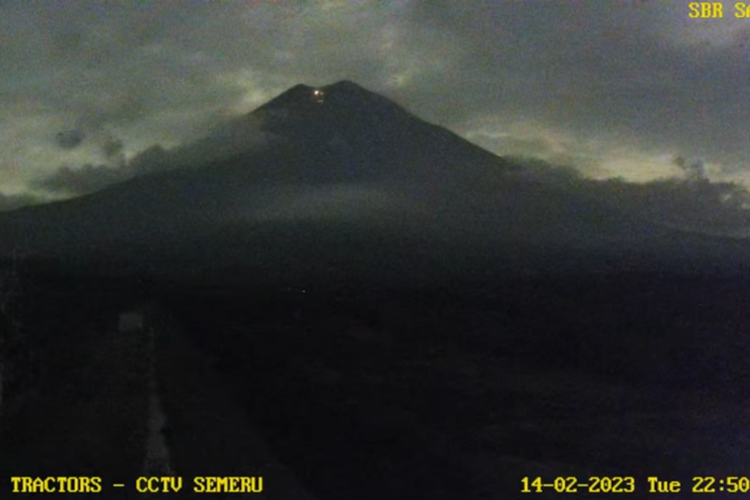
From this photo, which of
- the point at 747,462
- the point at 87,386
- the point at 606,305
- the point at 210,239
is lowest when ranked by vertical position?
the point at 747,462

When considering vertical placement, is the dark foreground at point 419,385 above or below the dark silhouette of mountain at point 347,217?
below

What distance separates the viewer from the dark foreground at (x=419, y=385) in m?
3.45

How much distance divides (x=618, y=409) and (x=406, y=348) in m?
0.78

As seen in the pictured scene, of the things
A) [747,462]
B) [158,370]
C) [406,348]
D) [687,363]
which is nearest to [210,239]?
[158,370]

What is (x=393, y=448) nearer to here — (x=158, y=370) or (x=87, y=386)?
(x=158, y=370)

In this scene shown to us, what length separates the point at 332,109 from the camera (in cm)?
346
